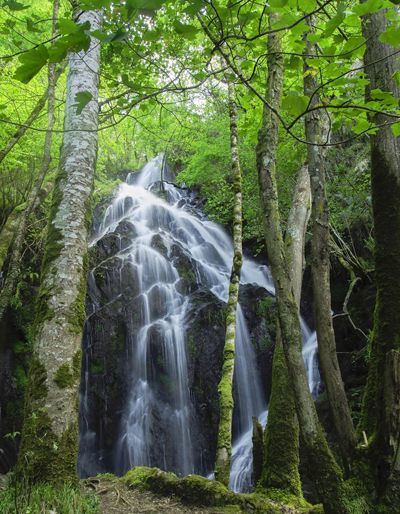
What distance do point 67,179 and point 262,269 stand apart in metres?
11.2

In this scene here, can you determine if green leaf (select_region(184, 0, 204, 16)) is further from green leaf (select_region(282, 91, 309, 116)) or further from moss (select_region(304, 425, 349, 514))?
moss (select_region(304, 425, 349, 514))

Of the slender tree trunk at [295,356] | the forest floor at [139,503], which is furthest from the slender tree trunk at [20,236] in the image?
the slender tree trunk at [295,356]

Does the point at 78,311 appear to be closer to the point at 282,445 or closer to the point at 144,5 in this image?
the point at 282,445

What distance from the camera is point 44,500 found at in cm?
270

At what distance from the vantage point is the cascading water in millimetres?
9219

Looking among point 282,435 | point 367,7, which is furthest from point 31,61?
point 282,435

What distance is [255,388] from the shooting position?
10562 mm

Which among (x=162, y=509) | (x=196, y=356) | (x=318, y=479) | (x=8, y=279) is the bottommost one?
(x=162, y=509)

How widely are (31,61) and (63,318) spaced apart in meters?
2.63

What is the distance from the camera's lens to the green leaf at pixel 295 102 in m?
1.65

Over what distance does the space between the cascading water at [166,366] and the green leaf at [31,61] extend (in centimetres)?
698

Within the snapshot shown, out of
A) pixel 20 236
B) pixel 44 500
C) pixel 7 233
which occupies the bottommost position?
pixel 44 500

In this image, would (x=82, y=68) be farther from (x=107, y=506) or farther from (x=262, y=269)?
(x=262, y=269)

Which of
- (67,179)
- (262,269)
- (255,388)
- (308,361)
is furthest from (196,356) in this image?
(67,179)
